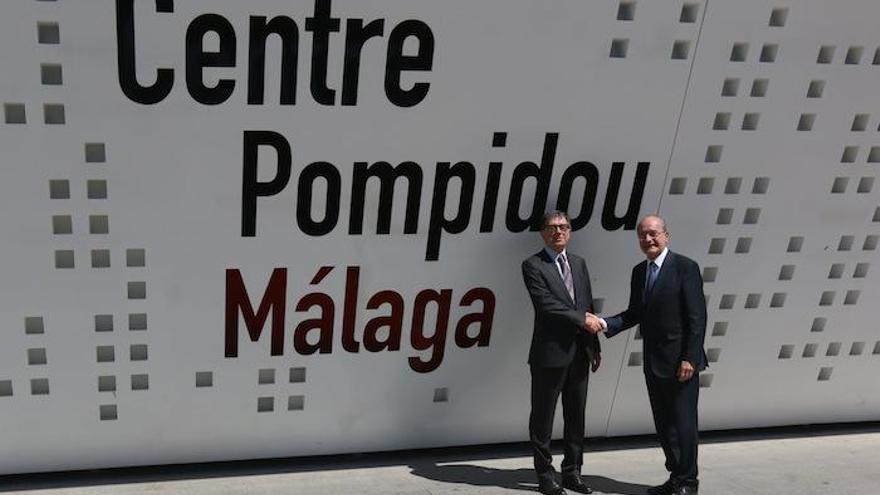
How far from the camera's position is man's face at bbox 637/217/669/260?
17.3ft

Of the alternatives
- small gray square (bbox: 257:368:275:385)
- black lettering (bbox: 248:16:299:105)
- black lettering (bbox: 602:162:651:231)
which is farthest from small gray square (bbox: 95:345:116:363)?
black lettering (bbox: 602:162:651:231)

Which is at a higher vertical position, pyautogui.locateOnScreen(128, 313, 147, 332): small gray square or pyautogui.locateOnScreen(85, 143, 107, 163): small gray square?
pyautogui.locateOnScreen(85, 143, 107, 163): small gray square

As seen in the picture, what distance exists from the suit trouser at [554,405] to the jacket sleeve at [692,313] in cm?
60

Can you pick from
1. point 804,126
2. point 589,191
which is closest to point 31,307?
point 589,191

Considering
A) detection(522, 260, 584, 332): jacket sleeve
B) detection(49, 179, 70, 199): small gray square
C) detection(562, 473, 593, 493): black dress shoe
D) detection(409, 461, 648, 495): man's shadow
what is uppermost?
detection(49, 179, 70, 199): small gray square

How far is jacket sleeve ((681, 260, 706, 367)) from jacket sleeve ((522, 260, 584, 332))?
0.60 metres

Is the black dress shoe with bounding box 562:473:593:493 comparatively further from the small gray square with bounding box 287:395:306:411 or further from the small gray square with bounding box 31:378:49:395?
Answer: the small gray square with bounding box 31:378:49:395

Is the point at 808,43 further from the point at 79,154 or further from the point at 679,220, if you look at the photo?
the point at 79,154

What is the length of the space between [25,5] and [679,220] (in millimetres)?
3905

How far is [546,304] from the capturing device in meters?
5.28

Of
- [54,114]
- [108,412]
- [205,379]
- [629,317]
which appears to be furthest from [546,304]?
[54,114]

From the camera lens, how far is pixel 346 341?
5.64 m

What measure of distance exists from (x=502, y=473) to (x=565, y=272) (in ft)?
4.74

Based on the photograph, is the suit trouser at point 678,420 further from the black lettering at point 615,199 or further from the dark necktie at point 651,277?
the black lettering at point 615,199
